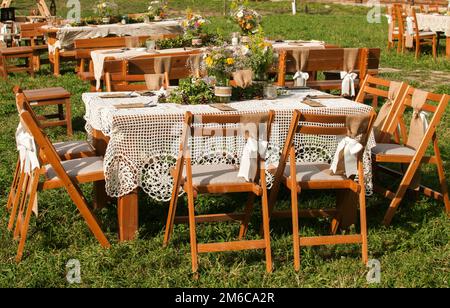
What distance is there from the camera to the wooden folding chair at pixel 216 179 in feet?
14.3

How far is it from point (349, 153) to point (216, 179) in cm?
84

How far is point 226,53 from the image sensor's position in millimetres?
5504

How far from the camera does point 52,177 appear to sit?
15.6 feet

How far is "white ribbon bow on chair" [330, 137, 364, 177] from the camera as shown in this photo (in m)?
4.53

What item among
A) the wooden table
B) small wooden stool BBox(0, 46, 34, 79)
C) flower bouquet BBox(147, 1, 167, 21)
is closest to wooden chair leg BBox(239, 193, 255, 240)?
the wooden table

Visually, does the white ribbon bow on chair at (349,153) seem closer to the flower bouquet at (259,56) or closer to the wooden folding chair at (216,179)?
the wooden folding chair at (216,179)

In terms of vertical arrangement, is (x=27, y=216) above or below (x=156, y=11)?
below

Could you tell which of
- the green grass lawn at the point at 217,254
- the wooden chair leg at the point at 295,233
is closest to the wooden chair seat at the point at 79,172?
the green grass lawn at the point at 217,254

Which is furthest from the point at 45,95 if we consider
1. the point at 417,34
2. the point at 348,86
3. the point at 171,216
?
the point at 417,34

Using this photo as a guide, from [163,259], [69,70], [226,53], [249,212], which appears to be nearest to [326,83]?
[226,53]

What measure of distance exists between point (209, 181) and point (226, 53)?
131cm

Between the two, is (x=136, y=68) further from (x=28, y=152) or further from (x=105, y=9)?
(x=105, y=9)

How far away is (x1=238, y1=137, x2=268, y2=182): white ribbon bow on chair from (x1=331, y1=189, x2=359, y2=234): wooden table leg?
85 centimetres

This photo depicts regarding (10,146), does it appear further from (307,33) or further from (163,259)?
(307,33)
